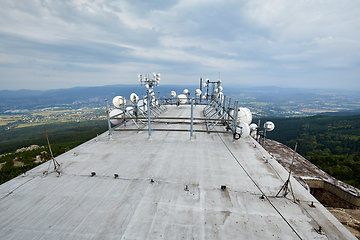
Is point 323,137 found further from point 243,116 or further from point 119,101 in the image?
point 119,101

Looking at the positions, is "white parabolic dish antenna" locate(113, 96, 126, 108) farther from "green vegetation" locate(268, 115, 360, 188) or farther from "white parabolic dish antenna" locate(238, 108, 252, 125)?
"green vegetation" locate(268, 115, 360, 188)

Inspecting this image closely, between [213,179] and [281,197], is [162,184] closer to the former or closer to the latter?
[213,179]

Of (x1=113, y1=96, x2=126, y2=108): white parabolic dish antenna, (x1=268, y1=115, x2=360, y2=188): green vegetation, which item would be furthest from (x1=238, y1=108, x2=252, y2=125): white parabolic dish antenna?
(x1=268, y1=115, x2=360, y2=188): green vegetation

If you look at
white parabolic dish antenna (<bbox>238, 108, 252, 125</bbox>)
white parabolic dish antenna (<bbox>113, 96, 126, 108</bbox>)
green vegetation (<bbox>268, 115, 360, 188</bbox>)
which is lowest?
green vegetation (<bbox>268, 115, 360, 188</bbox>)

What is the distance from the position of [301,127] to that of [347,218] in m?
124

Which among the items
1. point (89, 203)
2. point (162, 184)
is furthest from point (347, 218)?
point (89, 203)

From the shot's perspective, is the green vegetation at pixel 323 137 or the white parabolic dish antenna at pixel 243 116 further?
the green vegetation at pixel 323 137

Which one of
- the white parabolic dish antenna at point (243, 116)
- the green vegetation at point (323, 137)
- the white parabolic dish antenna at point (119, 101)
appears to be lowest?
the green vegetation at point (323, 137)

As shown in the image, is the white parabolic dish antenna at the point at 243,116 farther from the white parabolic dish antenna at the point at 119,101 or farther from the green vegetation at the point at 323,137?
the green vegetation at the point at 323,137

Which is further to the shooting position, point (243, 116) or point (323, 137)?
point (323, 137)

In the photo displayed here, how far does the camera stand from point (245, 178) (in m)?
6.69

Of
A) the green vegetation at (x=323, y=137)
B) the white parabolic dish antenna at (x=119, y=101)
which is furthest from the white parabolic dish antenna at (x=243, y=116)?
the green vegetation at (x=323, y=137)

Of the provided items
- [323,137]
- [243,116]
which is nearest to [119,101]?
[243,116]

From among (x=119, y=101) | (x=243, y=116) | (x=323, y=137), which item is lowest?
(x=323, y=137)
